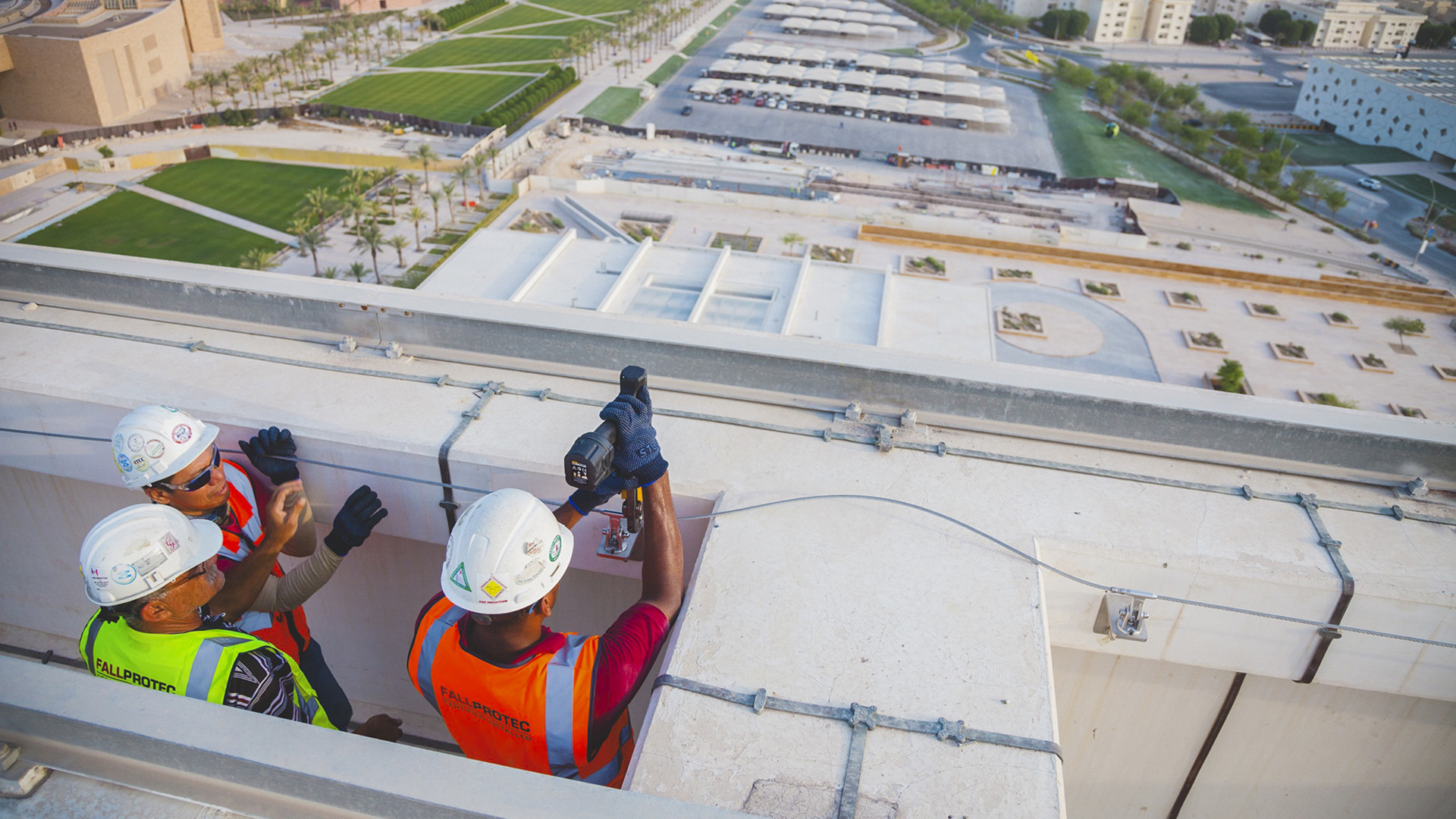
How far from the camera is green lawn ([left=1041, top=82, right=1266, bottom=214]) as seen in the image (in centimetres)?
5156

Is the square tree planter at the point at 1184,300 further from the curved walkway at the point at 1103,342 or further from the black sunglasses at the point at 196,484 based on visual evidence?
the black sunglasses at the point at 196,484

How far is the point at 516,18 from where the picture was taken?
81.1 m

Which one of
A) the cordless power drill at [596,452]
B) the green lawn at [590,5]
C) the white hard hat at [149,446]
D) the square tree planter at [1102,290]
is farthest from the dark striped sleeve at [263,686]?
the green lawn at [590,5]

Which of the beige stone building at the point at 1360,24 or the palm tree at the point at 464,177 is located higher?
the beige stone building at the point at 1360,24

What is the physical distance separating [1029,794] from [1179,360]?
31235mm

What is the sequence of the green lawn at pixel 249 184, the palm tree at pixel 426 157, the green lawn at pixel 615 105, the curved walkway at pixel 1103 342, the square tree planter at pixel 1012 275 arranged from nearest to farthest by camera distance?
1. the curved walkway at pixel 1103 342
2. the square tree planter at pixel 1012 275
3. the green lawn at pixel 249 184
4. the palm tree at pixel 426 157
5. the green lawn at pixel 615 105

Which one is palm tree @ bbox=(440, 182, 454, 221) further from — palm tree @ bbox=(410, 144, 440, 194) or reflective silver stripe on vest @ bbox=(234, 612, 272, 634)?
reflective silver stripe on vest @ bbox=(234, 612, 272, 634)

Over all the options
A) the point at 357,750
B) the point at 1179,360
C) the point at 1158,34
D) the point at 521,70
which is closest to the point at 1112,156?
the point at 1179,360

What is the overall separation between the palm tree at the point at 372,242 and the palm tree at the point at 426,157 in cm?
561

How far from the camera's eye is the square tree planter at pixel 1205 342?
104 feet

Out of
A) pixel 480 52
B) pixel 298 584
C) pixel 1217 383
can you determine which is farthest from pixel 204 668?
pixel 480 52

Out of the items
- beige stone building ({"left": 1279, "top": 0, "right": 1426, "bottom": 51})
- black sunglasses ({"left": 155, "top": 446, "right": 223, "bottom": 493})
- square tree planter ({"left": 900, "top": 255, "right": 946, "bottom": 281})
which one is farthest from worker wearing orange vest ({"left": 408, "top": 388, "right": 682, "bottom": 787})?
beige stone building ({"left": 1279, "top": 0, "right": 1426, "bottom": 51})

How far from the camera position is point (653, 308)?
25.7m

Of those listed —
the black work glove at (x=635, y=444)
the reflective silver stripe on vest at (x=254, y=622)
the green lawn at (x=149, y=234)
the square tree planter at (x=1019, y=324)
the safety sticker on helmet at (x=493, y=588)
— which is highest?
the black work glove at (x=635, y=444)
